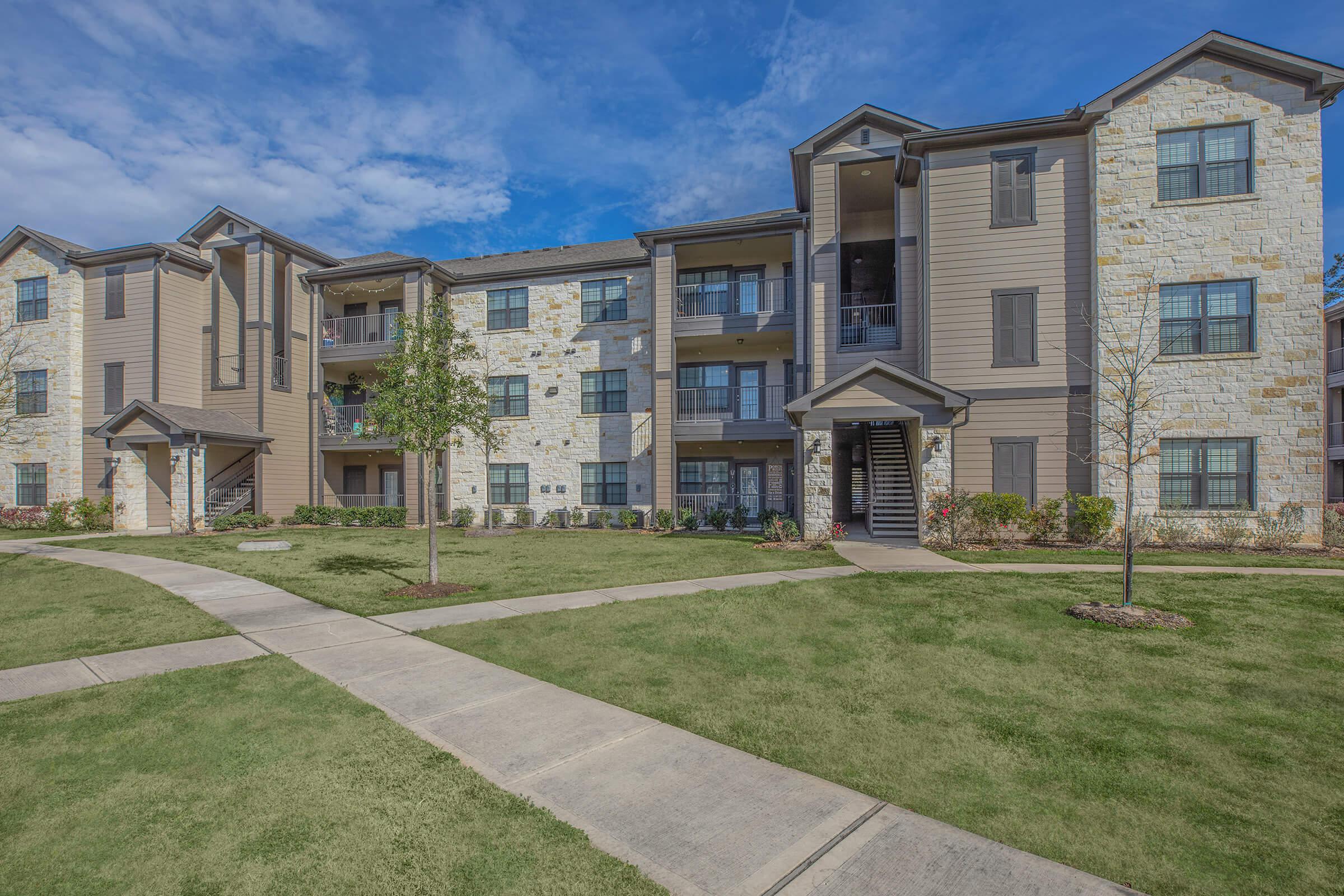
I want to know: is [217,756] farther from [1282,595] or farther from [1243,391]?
[1243,391]

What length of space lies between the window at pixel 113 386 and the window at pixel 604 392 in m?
17.0

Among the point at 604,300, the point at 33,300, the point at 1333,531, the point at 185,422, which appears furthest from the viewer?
the point at 33,300

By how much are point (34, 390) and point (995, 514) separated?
33459 millimetres

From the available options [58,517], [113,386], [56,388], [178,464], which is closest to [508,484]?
[178,464]

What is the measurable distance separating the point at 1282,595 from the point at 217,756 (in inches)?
488

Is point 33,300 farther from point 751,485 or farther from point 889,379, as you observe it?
point 889,379

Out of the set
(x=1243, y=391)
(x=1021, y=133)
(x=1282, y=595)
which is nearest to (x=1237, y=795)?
(x=1282, y=595)

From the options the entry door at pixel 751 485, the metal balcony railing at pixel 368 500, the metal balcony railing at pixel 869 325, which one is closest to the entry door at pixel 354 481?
the metal balcony railing at pixel 368 500

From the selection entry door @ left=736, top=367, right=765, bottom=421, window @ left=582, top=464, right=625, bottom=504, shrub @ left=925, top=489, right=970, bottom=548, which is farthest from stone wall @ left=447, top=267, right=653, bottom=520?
shrub @ left=925, top=489, right=970, bottom=548

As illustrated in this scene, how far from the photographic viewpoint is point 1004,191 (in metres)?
16.0

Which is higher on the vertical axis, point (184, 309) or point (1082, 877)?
point (184, 309)

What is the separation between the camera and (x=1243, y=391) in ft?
47.3

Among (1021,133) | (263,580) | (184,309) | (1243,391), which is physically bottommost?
(263,580)

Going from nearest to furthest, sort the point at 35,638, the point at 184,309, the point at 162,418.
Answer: the point at 35,638, the point at 162,418, the point at 184,309
